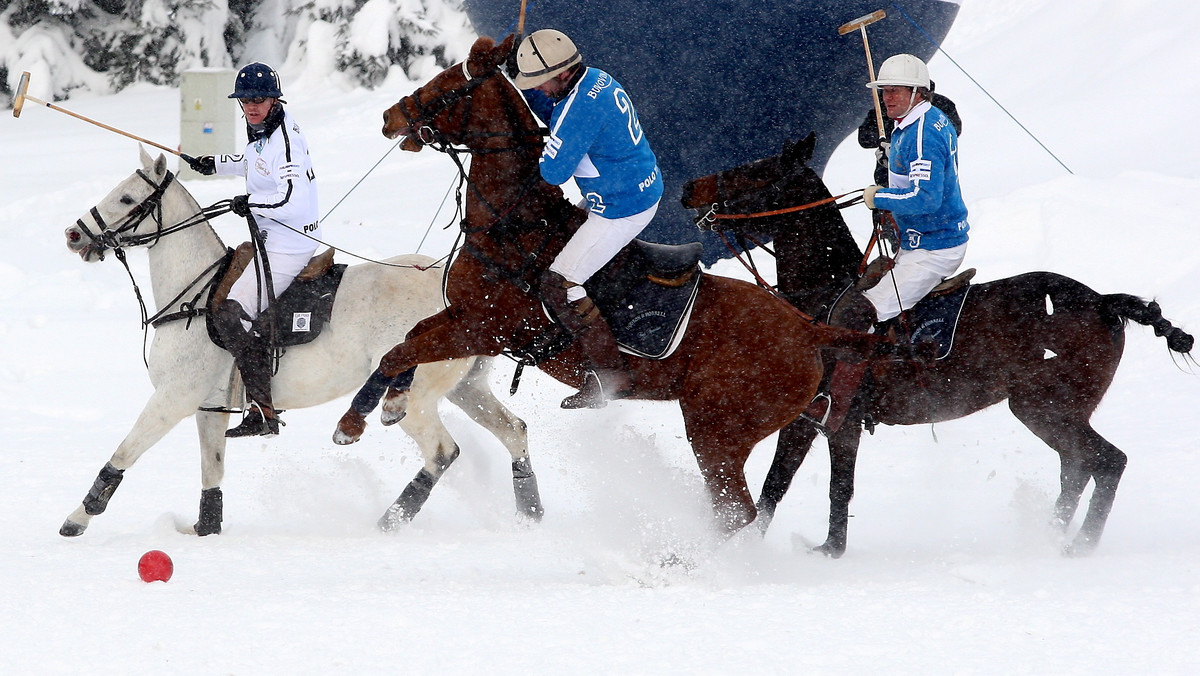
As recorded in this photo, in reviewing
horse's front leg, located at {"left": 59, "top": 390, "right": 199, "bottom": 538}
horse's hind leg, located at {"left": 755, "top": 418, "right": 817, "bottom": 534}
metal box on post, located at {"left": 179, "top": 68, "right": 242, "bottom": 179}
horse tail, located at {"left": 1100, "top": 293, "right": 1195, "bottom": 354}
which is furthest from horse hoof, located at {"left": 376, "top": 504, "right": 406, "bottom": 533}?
metal box on post, located at {"left": 179, "top": 68, "right": 242, "bottom": 179}

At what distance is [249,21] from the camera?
826 inches

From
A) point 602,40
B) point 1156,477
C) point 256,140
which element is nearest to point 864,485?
point 1156,477

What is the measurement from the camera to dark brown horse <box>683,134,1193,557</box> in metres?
5.26

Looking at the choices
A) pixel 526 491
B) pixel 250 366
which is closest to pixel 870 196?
pixel 526 491

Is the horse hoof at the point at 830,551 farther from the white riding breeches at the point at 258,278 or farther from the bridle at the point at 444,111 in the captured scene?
the white riding breeches at the point at 258,278

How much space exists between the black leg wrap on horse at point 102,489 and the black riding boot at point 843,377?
356 centimetres

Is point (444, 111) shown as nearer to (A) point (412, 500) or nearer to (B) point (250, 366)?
(B) point (250, 366)

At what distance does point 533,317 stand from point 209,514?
2.34 m

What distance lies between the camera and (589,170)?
4496mm

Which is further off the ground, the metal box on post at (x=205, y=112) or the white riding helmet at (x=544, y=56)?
the white riding helmet at (x=544, y=56)

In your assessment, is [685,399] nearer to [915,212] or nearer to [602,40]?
[915,212]

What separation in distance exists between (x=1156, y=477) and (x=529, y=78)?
185 inches

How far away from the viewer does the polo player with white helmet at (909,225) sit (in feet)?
16.8

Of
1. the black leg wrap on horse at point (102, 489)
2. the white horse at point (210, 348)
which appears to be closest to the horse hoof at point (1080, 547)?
the white horse at point (210, 348)
